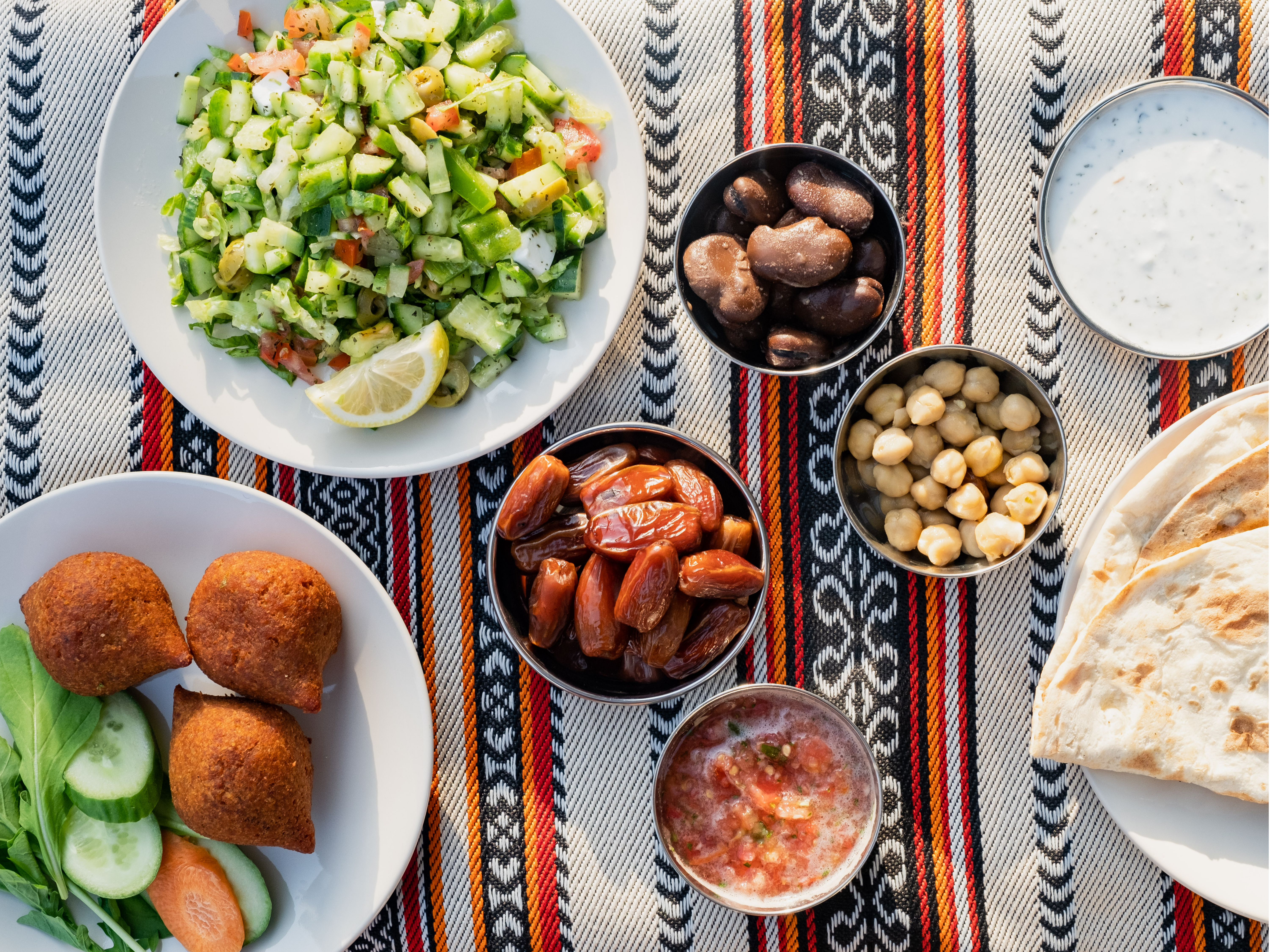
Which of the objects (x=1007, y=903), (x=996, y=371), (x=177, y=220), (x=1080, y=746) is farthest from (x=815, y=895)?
(x=177, y=220)

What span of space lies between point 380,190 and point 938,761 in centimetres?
166

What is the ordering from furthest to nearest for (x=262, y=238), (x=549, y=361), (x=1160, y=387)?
1. (x=1160, y=387)
2. (x=549, y=361)
3. (x=262, y=238)

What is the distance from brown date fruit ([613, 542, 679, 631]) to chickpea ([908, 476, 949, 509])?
0.52 meters

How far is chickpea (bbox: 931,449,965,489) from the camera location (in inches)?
70.2

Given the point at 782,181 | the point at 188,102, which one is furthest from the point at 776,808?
the point at 188,102

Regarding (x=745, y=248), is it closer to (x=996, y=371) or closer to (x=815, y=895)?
(x=996, y=371)

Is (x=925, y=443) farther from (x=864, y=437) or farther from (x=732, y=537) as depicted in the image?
(x=732, y=537)

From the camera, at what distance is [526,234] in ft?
5.72

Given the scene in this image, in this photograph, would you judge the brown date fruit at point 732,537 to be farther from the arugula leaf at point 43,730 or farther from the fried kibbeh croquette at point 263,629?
the arugula leaf at point 43,730

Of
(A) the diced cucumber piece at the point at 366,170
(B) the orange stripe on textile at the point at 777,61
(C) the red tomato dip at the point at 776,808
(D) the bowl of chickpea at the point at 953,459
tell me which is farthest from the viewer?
(B) the orange stripe on textile at the point at 777,61

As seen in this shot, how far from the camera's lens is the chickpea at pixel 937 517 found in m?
1.85

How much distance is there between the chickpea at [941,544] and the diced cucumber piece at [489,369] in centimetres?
91

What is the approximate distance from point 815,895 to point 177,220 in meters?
1.92

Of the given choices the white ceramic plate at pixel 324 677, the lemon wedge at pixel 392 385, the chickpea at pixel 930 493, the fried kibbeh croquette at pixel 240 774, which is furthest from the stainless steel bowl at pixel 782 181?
the fried kibbeh croquette at pixel 240 774
